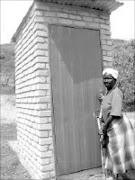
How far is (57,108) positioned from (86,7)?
2146 mm

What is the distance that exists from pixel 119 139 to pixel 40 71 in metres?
1.84

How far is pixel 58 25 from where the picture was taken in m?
4.61

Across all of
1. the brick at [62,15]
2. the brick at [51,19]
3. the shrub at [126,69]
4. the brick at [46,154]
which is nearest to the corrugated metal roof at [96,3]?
the brick at [62,15]

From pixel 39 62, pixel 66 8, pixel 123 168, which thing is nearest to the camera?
pixel 123 168

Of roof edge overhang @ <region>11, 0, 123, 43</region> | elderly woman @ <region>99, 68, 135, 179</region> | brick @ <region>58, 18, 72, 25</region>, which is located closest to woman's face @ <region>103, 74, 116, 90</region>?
elderly woman @ <region>99, 68, 135, 179</region>

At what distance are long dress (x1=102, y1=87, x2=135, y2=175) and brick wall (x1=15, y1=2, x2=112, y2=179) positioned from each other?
123cm

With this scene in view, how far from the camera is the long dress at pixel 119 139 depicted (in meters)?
3.53

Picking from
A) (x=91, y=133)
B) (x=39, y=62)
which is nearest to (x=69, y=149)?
(x=91, y=133)

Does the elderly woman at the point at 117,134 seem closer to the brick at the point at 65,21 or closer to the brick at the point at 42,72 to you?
the brick at the point at 42,72

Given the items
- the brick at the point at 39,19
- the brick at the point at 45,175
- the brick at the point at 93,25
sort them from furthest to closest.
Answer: the brick at the point at 93,25, the brick at the point at 39,19, the brick at the point at 45,175

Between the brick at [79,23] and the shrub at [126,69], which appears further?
the shrub at [126,69]

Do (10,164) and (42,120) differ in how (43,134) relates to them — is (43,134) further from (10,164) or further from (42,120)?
(10,164)

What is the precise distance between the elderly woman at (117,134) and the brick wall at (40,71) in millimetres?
1207

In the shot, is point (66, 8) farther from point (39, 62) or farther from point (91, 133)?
point (91, 133)
